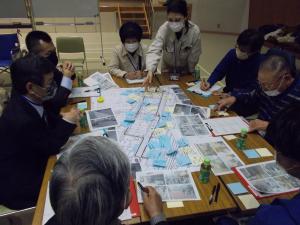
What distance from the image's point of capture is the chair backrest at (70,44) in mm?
4789

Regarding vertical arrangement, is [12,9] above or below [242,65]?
above

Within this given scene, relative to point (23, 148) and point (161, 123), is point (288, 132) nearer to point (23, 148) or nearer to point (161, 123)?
point (161, 123)

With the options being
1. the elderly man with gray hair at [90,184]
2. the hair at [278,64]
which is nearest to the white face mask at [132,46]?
the hair at [278,64]

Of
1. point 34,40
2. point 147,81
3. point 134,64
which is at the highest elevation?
point 34,40

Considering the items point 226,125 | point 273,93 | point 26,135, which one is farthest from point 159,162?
point 273,93

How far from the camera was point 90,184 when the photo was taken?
748mm

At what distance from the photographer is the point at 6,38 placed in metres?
4.62

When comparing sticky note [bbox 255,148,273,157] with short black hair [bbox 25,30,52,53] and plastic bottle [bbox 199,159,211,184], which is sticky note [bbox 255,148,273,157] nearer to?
plastic bottle [bbox 199,159,211,184]

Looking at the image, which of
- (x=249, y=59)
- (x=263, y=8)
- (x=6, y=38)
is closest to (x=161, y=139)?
(x=249, y=59)

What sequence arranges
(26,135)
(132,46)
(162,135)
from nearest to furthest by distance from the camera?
(26,135) < (162,135) < (132,46)

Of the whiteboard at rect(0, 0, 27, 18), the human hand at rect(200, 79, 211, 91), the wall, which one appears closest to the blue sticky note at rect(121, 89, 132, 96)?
the human hand at rect(200, 79, 211, 91)

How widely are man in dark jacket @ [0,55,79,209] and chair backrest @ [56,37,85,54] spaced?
3.25 meters

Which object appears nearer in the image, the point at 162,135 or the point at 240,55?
the point at 162,135

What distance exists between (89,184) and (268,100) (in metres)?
2.00
